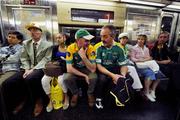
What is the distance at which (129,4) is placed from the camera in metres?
2.66

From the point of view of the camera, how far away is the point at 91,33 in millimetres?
→ 2410

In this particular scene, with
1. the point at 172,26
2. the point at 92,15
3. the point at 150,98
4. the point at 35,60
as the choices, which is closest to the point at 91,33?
the point at 92,15

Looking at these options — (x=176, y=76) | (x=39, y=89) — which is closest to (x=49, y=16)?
(x=39, y=89)

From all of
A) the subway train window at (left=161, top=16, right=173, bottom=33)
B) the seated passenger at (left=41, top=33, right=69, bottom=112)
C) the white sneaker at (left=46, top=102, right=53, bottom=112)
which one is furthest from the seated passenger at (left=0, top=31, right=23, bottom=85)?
the subway train window at (left=161, top=16, right=173, bottom=33)

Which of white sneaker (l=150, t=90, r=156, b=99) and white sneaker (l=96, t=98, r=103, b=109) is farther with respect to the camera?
white sneaker (l=150, t=90, r=156, b=99)

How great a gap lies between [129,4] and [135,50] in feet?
3.56

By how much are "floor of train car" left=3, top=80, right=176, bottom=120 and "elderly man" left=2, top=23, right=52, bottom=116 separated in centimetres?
19

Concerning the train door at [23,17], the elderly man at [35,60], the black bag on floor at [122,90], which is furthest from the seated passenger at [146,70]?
the train door at [23,17]

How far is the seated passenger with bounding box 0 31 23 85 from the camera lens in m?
1.83

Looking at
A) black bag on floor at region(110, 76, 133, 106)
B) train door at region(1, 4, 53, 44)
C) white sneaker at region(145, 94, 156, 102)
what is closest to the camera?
black bag on floor at region(110, 76, 133, 106)

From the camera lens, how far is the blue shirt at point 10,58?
1.84 m

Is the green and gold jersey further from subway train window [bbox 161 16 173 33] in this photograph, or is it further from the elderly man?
subway train window [bbox 161 16 173 33]

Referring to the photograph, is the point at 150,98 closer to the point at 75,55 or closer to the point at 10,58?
the point at 75,55

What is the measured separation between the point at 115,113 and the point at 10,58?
1.72 meters
